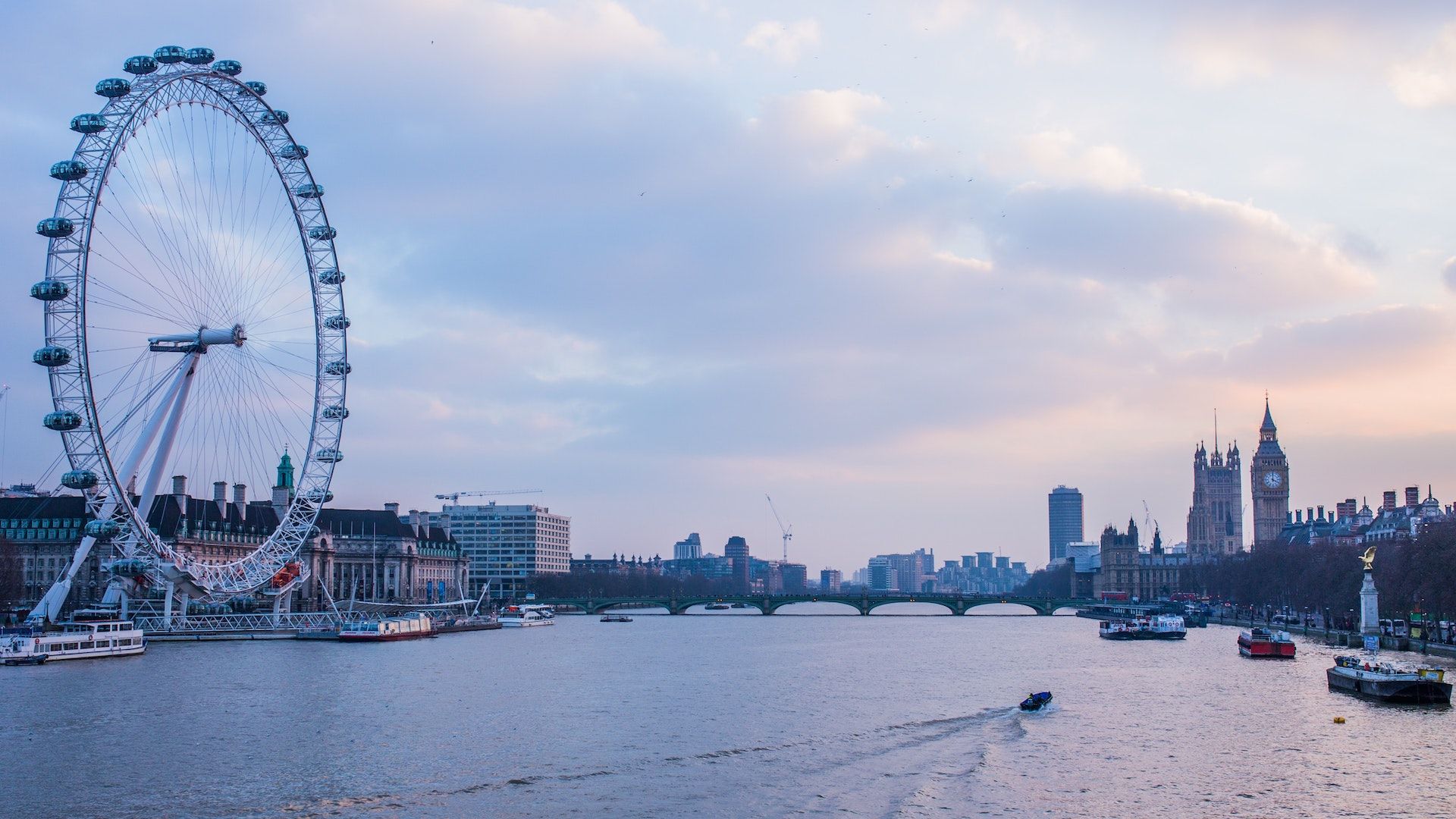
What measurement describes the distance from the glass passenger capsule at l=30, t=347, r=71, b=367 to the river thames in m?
18.1

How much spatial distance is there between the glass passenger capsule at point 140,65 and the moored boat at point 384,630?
171 feet

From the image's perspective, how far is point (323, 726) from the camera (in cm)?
5569

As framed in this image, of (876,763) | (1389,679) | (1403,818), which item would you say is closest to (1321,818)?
(1403,818)

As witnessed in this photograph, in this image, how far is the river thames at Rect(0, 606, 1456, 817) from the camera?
1601 inches

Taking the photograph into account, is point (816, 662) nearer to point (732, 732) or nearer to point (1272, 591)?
A: point (732, 732)

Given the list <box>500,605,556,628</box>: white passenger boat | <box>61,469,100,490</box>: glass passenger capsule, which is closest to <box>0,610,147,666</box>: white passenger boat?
<box>61,469,100,490</box>: glass passenger capsule

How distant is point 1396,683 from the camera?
63531 mm

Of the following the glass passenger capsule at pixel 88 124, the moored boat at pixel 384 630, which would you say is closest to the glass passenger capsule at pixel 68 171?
the glass passenger capsule at pixel 88 124

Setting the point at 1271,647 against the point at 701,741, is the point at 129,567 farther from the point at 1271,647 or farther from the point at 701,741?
the point at 1271,647

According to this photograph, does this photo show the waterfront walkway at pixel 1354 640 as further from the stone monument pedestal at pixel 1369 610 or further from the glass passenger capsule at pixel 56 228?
the glass passenger capsule at pixel 56 228

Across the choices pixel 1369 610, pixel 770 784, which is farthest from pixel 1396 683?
pixel 1369 610

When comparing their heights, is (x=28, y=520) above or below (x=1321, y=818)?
above

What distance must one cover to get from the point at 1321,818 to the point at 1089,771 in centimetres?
830

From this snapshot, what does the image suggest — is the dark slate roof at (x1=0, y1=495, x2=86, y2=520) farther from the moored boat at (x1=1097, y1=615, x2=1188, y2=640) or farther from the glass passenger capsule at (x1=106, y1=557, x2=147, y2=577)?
the moored boat at (x1=1097, y1=615, x2=1188, y2=640)
